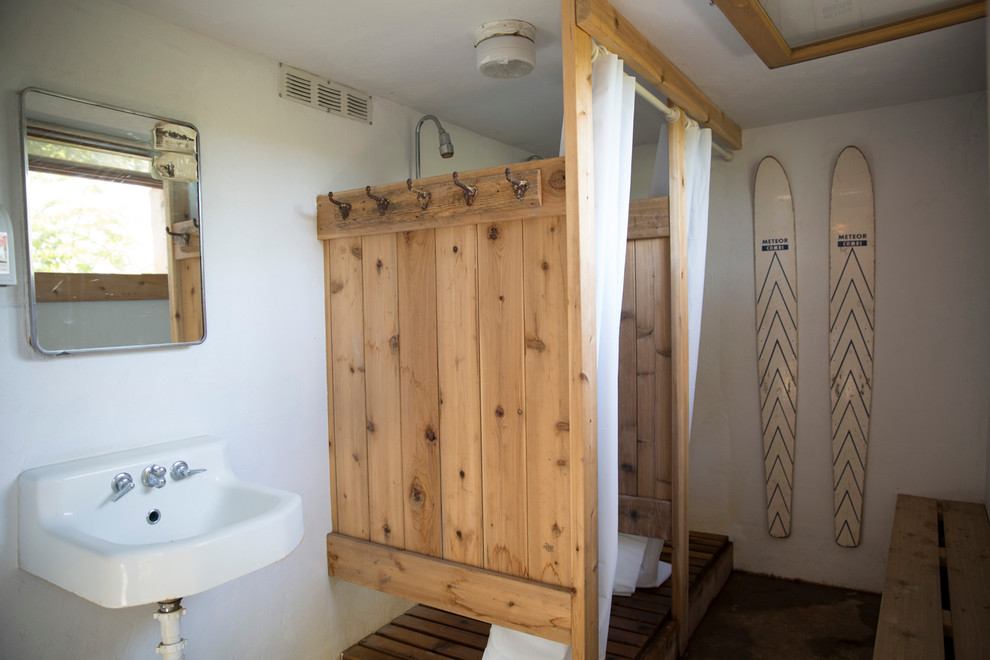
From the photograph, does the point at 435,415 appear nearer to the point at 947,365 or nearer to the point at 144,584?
the point at 144,584

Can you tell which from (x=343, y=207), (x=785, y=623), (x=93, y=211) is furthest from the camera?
(x=785, y=623)

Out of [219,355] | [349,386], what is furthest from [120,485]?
[349,386]

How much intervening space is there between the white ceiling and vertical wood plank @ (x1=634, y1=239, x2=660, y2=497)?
0.78 m

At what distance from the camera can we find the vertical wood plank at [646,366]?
268cm

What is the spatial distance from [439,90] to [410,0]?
0.79 metres

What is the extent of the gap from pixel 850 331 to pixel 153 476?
3070mm

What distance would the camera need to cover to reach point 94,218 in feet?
5.66

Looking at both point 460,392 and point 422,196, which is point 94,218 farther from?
point 460,392

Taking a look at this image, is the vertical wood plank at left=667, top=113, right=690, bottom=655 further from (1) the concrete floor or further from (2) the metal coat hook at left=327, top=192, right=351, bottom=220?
(2) the metal coat hook at left=327, top=192, right=351, bottom=220

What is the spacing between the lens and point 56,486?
5.14ft

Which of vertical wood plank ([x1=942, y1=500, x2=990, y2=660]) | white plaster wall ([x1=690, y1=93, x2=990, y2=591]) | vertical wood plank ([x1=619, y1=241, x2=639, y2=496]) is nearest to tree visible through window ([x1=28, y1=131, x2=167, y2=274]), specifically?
vertical wood plank ([x1=619, y1=241, x2=639, y2=496])

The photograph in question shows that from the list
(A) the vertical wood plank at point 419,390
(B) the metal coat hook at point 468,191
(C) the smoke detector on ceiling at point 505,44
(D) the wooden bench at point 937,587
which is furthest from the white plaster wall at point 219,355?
(D) the wooden bench at point 937,587

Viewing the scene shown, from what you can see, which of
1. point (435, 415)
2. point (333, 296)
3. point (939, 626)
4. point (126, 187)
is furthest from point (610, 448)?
point (126, 187)

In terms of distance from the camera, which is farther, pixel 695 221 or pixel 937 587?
pixel 695 221
